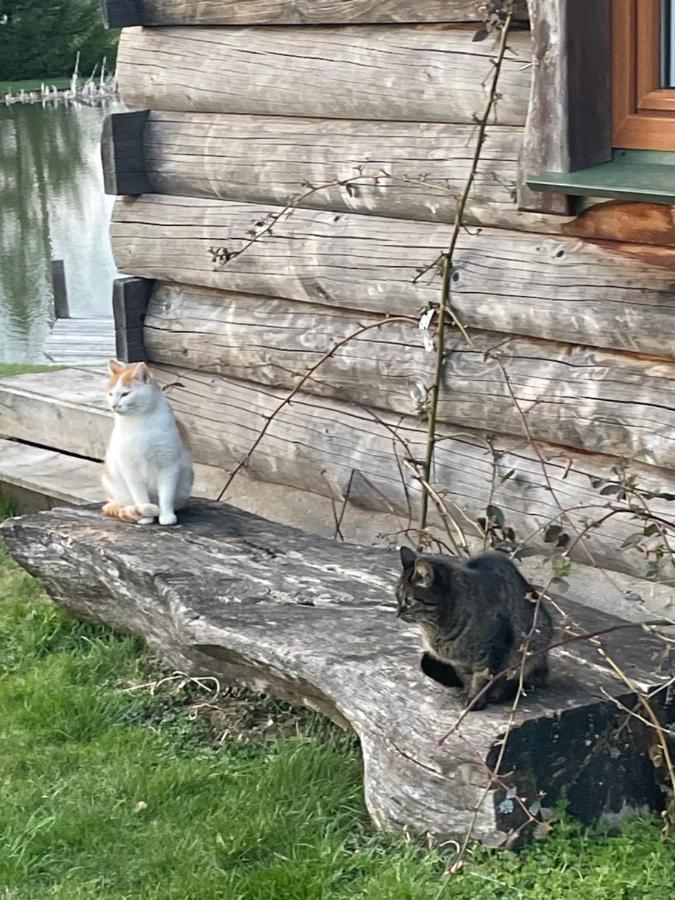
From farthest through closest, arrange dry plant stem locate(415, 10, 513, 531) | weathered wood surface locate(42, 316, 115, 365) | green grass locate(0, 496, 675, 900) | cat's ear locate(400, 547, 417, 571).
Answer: weathered wood surface locate(42, 316, 115, 365) < dry plant stem locate(415, 10, 513, 531) < cat's ear locate(400, 547, 417, 571) < green grass locate(0, 496, 675, 900)

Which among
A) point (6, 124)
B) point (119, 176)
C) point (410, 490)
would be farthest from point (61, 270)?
point (6, 124)

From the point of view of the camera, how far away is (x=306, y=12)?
511 centimetres

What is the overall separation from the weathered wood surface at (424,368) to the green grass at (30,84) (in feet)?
109

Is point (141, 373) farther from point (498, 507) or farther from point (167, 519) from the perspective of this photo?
point (498, 507)

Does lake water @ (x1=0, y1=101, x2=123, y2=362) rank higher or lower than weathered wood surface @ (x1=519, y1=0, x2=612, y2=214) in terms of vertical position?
lower

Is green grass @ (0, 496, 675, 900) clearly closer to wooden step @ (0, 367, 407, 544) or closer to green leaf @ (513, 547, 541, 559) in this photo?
green leaf @ (513, 547, 541, 559)

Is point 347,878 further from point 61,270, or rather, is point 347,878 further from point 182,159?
point 61,270

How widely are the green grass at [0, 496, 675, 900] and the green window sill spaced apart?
1.71 metres

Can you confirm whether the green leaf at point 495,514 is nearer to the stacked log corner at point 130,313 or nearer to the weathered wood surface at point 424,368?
the weathered wood surface at point 424,368

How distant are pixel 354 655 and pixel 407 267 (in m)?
1.58

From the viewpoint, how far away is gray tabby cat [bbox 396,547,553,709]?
3635mm

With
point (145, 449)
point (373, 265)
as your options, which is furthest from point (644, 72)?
point (145, 449)

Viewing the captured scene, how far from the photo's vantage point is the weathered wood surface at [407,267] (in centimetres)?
421

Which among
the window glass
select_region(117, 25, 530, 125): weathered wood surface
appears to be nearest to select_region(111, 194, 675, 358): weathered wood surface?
select_region(117, 25, 530, 125): weathered wood surface
